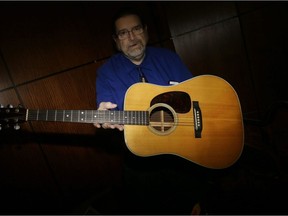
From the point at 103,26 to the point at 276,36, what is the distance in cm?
221

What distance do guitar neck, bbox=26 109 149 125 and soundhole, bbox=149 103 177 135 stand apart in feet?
0.32

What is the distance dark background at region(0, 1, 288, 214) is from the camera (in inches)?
83.1

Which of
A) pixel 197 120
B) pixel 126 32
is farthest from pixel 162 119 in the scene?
pixel 126 32

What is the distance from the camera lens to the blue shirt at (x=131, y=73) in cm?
188

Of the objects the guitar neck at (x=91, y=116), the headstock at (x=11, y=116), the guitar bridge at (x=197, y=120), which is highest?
the headstock at (x=11, y=116)

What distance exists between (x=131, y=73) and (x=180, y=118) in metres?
0.63

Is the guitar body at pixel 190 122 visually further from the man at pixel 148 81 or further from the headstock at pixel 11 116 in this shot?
the headstock at pixel 11 116

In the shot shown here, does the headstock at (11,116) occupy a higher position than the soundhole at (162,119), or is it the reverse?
the headstock at (11,116)

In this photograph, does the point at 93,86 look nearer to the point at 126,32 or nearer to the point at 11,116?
the point at 126,32

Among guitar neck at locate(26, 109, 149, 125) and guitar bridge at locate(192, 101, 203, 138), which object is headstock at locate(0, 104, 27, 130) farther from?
guitar bridge at locate(192, 101, 203, 138)

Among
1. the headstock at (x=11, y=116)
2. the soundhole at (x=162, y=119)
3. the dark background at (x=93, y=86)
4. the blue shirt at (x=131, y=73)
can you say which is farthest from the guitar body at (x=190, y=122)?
the headstock at (x=11, y=116)

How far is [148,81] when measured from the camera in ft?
6.43

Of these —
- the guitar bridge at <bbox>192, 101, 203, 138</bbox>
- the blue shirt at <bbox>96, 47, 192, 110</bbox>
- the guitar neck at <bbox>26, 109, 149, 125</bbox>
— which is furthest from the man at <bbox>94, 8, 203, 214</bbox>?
the guitar bridge at <bbox>192, 101, 203, 138</bbox>

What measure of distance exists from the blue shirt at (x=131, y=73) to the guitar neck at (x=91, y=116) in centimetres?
28
